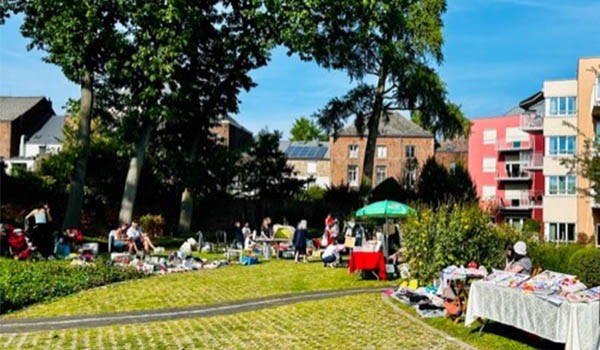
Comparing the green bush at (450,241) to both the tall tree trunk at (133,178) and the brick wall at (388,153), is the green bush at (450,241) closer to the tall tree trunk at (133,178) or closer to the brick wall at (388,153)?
the tall tree trunk at (133,178)

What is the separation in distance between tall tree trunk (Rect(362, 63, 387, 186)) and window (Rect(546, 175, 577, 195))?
2057cm

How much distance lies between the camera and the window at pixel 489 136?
7675 centimetres

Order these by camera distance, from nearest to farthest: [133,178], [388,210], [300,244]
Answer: [388,210], [300,244], [133,178]

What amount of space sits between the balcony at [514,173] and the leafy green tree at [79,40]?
47.6 metres

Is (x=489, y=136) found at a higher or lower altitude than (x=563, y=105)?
lower

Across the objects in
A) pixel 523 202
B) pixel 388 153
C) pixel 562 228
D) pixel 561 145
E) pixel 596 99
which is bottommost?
pixel 562 228

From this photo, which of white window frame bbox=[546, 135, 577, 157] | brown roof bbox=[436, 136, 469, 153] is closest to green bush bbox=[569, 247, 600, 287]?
white window frame bbox=[546, 135, 577, 157]

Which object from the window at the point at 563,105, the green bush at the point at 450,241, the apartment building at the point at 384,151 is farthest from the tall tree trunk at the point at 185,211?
the apartment building at the point at 384,151

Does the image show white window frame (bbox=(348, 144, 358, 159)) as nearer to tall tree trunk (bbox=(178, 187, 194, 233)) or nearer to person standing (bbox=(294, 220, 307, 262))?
tall tree trunk (bbox=(178, 187, 194, 233))

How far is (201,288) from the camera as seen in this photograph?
63.9ft

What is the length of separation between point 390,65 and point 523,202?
32.7m

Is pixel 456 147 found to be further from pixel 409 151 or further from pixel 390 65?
pixel 390 65

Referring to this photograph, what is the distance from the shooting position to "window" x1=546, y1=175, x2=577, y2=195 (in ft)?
189

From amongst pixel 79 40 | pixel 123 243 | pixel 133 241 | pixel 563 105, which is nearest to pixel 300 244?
pixel 133 241
